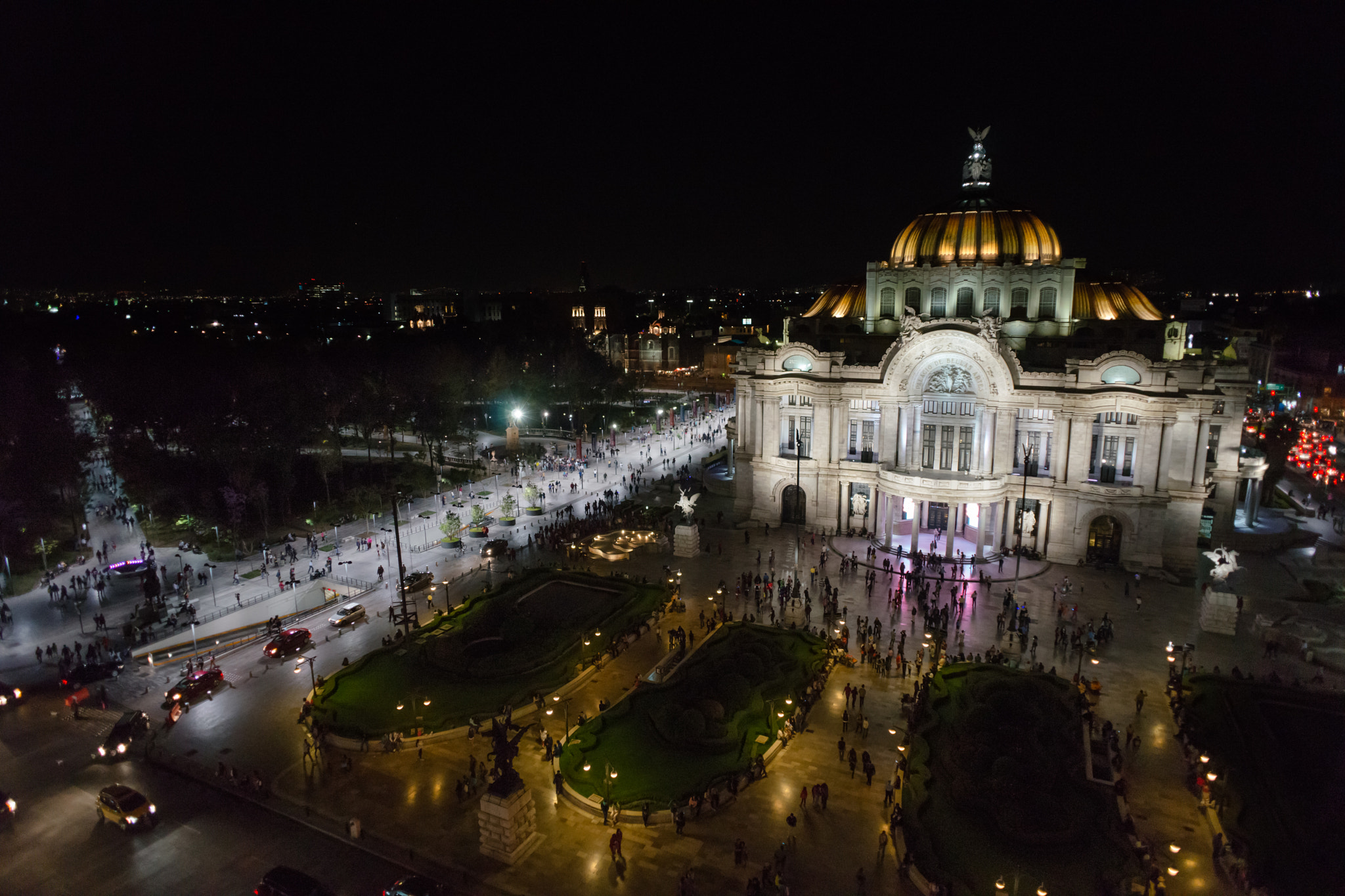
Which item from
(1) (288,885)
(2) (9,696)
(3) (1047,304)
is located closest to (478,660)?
(1) (288,885)

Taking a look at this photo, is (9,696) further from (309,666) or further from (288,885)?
(288,885)

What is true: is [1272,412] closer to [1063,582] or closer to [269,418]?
[1063,582]

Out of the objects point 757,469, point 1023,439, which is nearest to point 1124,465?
point 1023,439

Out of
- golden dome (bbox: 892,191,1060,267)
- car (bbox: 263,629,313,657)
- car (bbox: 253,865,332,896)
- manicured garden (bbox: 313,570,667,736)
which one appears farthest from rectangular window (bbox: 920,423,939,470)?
car (bbox: 253,865,332,896)

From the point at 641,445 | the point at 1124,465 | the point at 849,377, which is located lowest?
the point at 641,445

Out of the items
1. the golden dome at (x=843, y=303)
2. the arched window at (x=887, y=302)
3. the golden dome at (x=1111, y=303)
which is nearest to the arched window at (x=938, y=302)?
the arched window at (x=887, y=302)
